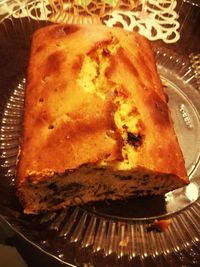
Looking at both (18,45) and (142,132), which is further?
(18,45)

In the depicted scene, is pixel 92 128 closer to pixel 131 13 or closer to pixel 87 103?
pixel 87 103

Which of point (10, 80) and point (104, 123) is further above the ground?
point (10, 80)

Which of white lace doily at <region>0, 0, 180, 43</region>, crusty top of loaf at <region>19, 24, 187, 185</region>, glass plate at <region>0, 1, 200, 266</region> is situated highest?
white lace doily at <region>0, 0, 180, 43</region>

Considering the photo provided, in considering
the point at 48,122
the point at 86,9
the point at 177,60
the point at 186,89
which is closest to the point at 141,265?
the point at 48,122

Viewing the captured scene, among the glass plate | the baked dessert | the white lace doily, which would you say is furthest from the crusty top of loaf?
the white lace doily

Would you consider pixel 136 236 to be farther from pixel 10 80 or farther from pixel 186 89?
pixel 10 80

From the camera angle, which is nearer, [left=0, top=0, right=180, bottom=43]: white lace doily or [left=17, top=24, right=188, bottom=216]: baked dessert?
[left=17, top=24, right=188, bottom=216]: baked dessert

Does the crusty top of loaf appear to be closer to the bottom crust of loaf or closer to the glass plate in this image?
the bottom crust of loaf

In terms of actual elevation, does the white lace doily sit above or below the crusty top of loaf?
above
